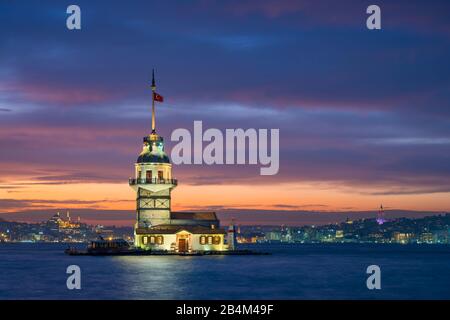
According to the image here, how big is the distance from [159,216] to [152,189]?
4299mm

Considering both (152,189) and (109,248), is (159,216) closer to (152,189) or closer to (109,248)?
(152,189)

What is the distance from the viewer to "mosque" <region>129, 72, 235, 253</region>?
420 feet

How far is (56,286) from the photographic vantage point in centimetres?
8044

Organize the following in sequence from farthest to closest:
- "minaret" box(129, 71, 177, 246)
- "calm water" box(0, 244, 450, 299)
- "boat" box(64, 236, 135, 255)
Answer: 1. "boat" box(64, 236, 135, 255)
2. "minaret" box(129, 71, 177, 246)
3. "calm water" box(0, 244, 450, 299)

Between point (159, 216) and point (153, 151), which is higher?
point (153, 151)

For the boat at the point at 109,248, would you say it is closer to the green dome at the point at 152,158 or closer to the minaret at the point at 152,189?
the minaret at the point at 152,189

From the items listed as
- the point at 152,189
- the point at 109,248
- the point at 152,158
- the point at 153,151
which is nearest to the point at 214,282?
the point at 152,189

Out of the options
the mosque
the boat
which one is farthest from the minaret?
the boat

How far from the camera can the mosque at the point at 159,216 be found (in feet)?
420

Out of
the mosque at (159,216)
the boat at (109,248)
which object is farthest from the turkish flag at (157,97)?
the boat at (109,248)

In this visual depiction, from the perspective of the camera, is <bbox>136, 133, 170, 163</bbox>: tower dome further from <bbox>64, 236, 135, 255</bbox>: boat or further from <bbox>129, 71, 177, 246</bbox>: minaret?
<bbox>64, 236, 135, 255</bbox>: boat

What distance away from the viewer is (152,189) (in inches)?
5020

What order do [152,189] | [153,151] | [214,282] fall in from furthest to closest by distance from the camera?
[153,151] < [152,189] < [214,282]

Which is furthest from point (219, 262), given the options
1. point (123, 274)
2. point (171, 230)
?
point (123, 274)
